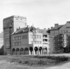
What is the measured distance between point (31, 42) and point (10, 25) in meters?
20.8

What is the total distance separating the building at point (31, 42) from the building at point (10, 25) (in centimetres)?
637

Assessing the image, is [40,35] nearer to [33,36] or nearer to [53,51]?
[33,36]

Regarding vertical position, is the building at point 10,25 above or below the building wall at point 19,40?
above

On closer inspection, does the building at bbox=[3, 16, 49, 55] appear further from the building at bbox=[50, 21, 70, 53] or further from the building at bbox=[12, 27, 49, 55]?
the building at bbox=[50, 21, 70, 53]

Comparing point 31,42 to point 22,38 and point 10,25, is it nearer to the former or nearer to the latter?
point 22,38

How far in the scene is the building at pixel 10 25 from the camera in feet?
316

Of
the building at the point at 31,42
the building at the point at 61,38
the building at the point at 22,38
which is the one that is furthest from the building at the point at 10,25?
the building at the point at 61,38

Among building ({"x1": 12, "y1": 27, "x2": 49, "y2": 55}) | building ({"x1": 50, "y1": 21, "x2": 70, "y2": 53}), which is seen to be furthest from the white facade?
building ({"x1": 50, "y1": 21, "x2": 70, "y2": 53})

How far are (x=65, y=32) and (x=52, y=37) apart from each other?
824 cm

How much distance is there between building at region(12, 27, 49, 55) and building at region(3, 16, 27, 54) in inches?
251

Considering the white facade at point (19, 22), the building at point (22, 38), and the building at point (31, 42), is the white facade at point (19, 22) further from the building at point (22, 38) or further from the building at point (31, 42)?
the building at point (31, 42)

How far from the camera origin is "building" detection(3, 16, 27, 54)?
316 ft

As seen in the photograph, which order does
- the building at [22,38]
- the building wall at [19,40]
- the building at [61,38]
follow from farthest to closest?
the building wall at [19,40], the building at [22,38], the building at [61,38]

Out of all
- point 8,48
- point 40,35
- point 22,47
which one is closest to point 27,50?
point 22,47
